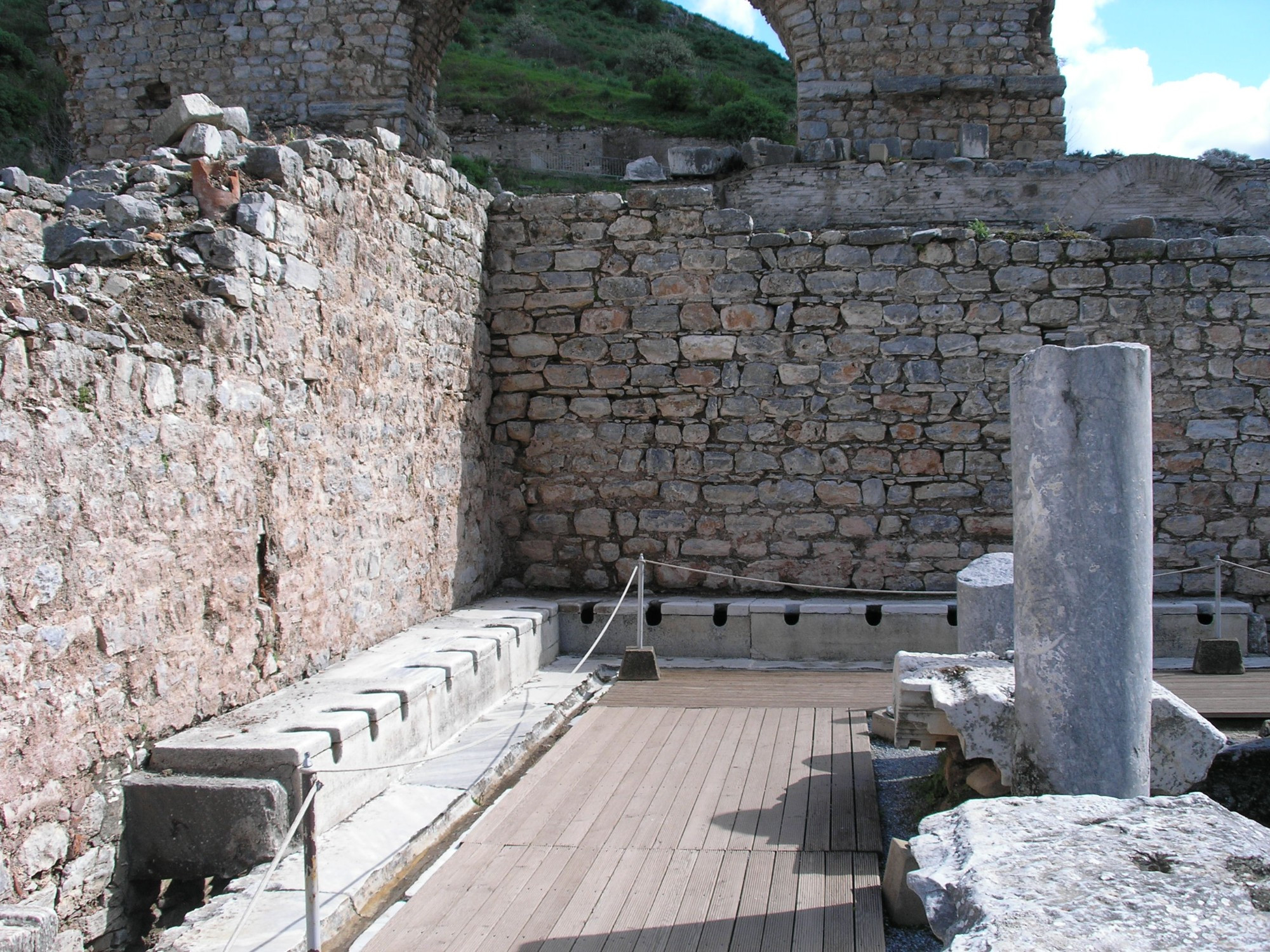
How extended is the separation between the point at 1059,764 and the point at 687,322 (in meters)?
5.12

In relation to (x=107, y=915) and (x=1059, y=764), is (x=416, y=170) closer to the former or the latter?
(x=107, y=915)

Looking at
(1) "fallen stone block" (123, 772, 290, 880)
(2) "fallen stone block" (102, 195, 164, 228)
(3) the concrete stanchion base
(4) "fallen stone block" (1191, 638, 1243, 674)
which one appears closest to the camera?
(1) "fallen stone block" (123, 772, 290, 880)

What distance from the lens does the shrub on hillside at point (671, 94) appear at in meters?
34.0

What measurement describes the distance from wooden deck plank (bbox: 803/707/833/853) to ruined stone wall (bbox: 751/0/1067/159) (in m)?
7.42

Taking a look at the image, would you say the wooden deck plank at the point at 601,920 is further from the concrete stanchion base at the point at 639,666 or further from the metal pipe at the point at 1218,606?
the metal pipe at the point at 1218,606

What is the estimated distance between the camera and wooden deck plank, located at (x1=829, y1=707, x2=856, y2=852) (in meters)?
4.32

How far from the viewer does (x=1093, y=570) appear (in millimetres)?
3732

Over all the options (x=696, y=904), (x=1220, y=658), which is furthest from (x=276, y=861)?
(x=1220, y=658)

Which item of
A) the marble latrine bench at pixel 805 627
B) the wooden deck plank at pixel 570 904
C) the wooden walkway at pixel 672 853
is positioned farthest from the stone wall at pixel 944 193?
the wooden deck plank at pixel 570 904

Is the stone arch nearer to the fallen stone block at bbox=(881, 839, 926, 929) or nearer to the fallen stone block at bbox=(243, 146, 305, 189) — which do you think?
the fallen stone block at bbox=(243, 146, 305, 189)

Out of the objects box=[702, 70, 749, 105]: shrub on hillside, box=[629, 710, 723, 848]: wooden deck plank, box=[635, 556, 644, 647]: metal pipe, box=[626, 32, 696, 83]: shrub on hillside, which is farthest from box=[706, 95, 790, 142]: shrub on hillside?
box=[629, 710, 723, 848]: wooden deck plank

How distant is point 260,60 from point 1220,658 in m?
11.5

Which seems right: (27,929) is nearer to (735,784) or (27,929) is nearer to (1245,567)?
(735,784)

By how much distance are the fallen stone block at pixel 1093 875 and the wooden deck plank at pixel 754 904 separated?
26.1 inches
